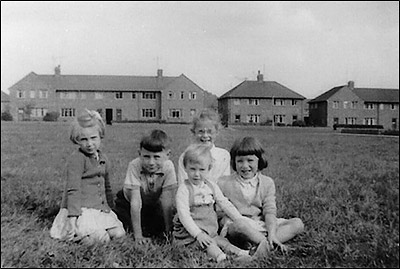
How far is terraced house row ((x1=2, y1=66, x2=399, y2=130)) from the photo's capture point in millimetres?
11372

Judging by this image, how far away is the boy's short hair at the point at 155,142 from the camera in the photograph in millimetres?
3672

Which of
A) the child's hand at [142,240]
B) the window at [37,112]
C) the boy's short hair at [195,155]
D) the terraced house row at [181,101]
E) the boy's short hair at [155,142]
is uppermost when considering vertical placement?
the terraced house row at [181,101]

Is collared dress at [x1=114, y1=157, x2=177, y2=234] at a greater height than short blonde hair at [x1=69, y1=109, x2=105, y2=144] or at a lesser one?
lesser

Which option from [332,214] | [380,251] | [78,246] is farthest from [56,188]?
[380,251]

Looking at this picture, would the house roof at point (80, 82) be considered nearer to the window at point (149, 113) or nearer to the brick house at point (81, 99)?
the brick house at point (81, 99)

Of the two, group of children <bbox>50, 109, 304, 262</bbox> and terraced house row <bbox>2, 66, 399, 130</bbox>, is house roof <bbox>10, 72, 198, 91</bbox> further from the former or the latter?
group of children <bbox>50, 109, 304, 262</bbox>

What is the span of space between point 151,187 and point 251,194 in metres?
0.90

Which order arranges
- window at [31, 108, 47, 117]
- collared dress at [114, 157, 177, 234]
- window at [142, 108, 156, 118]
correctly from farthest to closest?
1. window at [142, 108, 156, 118]
2. window at [31, 108, 47, 117]
3. collared dress at [114, 157, 177, 234]

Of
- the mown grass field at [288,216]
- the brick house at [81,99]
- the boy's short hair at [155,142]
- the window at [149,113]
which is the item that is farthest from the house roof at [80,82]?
the boy's short hair at [155,142]

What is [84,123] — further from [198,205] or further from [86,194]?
[198,205]

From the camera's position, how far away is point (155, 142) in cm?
367

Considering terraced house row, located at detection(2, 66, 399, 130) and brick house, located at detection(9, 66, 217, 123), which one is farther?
terraced house row, located at detection(2, 66, 399, 130)

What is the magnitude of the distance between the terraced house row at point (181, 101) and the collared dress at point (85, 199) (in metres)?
1.23

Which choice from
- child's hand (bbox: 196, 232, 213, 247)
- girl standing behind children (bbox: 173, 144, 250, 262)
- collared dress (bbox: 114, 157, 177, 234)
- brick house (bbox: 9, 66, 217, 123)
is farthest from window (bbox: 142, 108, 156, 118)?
child's hand (bbox: 196, 232, 213, 247)
